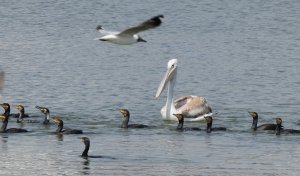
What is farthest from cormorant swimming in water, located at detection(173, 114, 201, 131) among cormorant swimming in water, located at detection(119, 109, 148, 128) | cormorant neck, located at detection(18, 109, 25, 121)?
cormorant neck, located at detection(18, 109, 25, 121)

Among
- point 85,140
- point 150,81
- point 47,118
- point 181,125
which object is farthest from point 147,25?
point 150,81

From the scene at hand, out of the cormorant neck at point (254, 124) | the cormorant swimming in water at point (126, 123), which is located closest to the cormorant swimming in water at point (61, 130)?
the cormorant swimming in water at point (126, 123)

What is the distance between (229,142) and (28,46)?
16.2 metres

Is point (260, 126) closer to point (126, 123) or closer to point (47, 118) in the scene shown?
point (126, 123)

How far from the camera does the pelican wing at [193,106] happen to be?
28.4 meters

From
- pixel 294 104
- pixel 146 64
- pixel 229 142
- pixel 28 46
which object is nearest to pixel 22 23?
pixel 28 46

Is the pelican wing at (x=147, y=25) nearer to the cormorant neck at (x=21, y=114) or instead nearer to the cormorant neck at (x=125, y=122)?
the cormorant neck at (x=125, y=122)

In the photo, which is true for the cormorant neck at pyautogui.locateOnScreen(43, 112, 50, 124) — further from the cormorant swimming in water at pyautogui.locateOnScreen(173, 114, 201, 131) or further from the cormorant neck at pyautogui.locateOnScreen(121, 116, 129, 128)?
the cormorant swimming in water at pyautogui.locateOnScreen(173, 114, 201, 131)

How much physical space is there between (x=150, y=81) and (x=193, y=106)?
5433 mm

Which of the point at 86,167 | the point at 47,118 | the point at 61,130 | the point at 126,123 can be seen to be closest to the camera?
the point at 86,167

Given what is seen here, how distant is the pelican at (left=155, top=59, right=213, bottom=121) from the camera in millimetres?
28250

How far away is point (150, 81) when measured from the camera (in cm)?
3388

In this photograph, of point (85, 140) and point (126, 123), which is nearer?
point (85, 140)

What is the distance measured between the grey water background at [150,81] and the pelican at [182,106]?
338 millimetres
